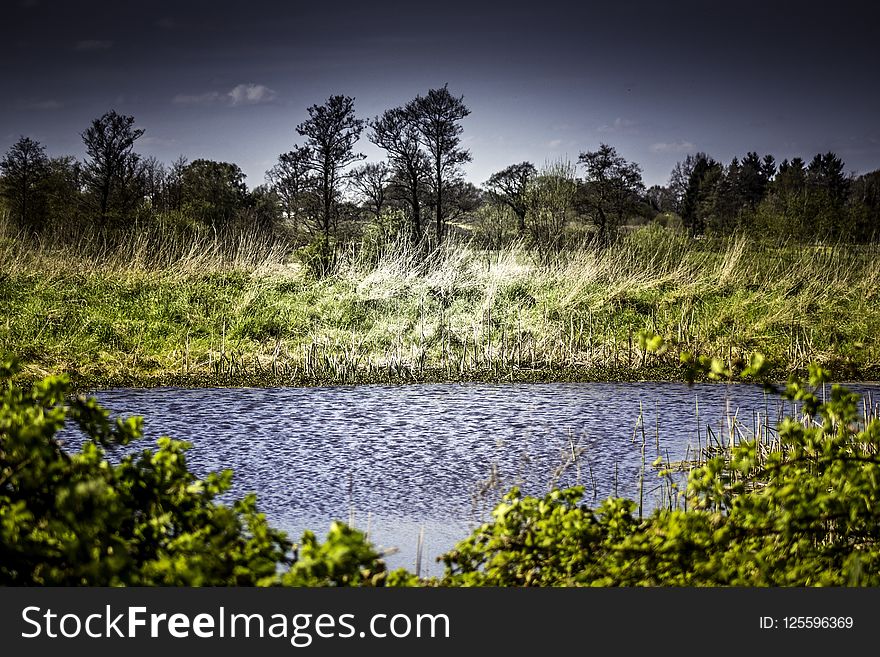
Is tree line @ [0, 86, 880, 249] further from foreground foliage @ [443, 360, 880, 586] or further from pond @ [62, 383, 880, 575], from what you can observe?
foreground foliage @ [443, 360, 880, 586]

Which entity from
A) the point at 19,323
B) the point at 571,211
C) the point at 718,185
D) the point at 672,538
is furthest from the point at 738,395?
the point at 718,185

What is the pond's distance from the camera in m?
5.02

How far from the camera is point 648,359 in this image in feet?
33.0

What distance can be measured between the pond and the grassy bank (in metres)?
0.80

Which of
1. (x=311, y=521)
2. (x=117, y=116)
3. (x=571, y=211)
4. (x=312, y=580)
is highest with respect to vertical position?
(x=117, y=116)

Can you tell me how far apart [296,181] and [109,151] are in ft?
15.1

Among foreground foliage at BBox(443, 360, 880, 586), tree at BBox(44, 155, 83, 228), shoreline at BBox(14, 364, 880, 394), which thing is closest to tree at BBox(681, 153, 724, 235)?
tree at BBox(44, 155, 83, 228)

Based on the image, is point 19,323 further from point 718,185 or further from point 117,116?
point 718,185

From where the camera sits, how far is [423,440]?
676 centimetres

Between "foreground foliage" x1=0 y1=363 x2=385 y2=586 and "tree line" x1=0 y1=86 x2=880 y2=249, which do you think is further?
"tree line" x1=0 y1=86 x2=880 y2=249

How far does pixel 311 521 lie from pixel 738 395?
17.3 feet

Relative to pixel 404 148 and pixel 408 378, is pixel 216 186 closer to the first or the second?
A: pixel 404 148

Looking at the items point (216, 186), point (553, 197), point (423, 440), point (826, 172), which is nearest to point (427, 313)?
point (423, 440)

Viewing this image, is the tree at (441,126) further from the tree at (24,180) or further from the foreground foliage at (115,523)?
the foreground foliage at (115,523)
